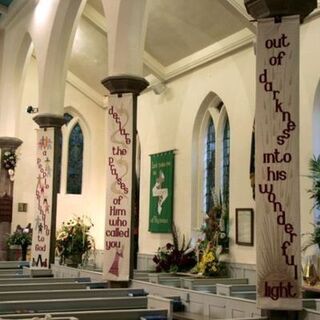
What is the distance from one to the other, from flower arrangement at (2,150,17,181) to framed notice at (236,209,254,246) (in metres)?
5.97

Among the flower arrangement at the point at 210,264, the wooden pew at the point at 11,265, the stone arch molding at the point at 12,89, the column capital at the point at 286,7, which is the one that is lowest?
the wooden pew at the point at 11,265

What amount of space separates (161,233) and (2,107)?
484cm

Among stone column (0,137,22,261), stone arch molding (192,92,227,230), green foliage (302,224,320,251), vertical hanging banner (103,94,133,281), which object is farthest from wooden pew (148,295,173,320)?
stone column (0,137,22,261)

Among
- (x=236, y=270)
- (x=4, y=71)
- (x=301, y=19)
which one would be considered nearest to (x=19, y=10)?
(x=4, y=71)

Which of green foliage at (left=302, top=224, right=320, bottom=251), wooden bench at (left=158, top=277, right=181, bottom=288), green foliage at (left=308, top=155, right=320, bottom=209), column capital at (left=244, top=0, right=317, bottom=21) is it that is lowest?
wooden bench at (left=158, top=277, right=181, bottom=288)

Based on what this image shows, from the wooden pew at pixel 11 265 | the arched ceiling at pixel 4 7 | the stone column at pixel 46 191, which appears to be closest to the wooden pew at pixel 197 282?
the stone column at pixel 46 191

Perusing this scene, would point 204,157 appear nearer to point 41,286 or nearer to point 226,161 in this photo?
point 226,161

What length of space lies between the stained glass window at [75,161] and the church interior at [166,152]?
1.4 inches

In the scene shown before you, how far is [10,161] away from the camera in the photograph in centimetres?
1328

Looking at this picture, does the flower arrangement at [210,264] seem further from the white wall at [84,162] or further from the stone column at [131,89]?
the white wall at [84,162]

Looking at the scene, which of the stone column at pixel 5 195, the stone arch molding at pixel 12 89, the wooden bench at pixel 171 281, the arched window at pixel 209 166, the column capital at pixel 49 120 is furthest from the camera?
the stone arch molding at pixel 12 89

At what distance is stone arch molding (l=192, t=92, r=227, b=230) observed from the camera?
35.9 ft

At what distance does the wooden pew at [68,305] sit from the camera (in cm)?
462

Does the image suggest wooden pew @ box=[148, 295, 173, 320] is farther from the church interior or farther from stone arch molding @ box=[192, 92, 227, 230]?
stone arch molding @ box=[192, 92, 227, 230]
